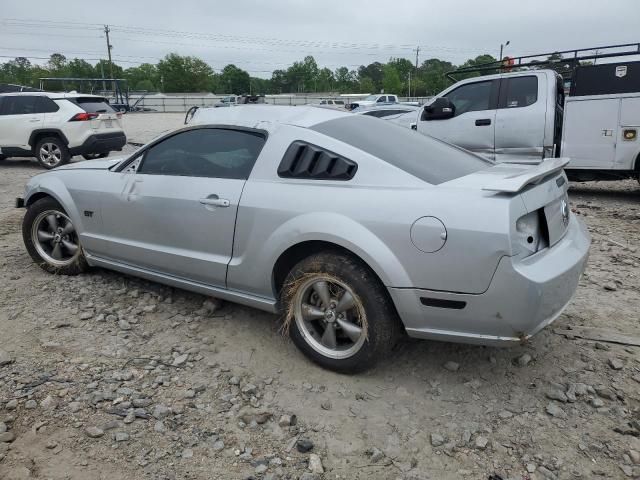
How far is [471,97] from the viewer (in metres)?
8.84

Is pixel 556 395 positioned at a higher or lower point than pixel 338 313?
lower

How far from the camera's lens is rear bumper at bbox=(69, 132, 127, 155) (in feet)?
39.5

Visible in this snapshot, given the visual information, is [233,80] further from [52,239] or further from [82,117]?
[52,239]

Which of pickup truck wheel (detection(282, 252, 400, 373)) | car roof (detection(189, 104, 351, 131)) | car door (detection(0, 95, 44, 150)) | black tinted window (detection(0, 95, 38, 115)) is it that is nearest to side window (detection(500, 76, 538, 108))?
car roof (detection(189, 104, 351, 131))

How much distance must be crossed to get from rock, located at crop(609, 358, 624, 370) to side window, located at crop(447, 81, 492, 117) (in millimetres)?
6031

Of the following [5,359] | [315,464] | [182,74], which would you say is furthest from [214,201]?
[182,74]

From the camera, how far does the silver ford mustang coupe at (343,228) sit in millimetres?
2695

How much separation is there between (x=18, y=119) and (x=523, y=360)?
1235 cm

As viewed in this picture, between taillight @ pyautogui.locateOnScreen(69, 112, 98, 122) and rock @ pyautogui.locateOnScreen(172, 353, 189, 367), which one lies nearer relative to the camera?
rock @ pyautogui.locateOnScreen(172, 353, 189, 367)

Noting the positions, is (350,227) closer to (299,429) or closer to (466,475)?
(299,429)

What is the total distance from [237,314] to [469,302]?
1.94m

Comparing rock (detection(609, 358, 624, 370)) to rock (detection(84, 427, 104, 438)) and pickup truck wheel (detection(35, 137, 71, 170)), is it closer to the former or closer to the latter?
rock (detection(84, 427, 104, 438))

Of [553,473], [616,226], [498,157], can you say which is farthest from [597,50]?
[553,473]

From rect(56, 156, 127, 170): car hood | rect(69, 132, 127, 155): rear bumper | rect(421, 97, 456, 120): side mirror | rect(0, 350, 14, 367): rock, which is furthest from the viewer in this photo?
rect(69, 132, 127, 155): rear bumper
